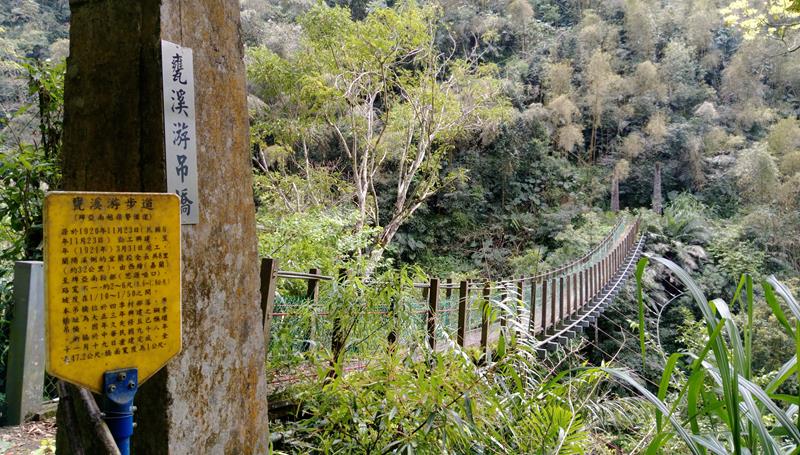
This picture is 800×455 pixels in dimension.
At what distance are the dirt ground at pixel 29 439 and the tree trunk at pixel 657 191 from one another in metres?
13.1

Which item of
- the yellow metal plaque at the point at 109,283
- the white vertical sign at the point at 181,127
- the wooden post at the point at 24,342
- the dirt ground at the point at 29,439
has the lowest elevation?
the dirt ground at the point at 29,439

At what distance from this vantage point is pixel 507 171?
1258 centimetres

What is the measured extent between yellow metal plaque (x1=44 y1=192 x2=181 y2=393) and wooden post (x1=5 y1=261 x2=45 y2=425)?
3.72 ft

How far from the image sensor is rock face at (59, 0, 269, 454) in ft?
3.48

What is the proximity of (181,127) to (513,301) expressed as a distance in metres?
1.29

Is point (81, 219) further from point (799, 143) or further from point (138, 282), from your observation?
point (799, 143)

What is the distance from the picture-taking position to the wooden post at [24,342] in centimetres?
163

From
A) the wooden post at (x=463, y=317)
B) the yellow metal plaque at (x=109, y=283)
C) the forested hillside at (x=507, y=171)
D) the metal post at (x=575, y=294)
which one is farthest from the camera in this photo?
the metal post at (x=575, y=294)

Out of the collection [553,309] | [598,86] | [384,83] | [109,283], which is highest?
[598,86]

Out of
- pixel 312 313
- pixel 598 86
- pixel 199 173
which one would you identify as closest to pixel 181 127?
pixel 199 173

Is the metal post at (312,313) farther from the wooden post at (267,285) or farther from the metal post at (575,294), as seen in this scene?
the metal post at (575,294)

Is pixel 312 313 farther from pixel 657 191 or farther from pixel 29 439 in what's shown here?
pixel 657 191

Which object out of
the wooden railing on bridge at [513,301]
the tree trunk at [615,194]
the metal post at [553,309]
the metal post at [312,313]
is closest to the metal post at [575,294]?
the wooden railing on bridge at [513,301]

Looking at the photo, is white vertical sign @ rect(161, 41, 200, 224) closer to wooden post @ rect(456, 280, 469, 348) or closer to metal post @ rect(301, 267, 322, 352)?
metal post @ rect(301, 267, 322, 352)
